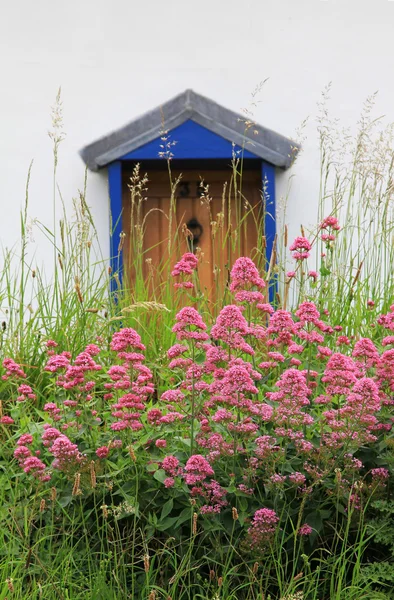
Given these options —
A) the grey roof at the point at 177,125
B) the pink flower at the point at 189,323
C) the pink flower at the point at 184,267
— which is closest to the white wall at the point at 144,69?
the grey roof at the point at 177,125

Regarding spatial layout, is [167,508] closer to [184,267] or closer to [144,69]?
[184,267]

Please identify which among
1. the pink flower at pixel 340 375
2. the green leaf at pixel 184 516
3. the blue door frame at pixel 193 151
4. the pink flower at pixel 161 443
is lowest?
the green leaf at pixel 184 516

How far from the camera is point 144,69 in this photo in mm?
7398

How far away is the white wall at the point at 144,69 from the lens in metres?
7.38

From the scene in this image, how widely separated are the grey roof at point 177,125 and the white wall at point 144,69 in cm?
11

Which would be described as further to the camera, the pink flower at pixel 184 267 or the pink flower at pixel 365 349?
the pink flower at pixel 184 267

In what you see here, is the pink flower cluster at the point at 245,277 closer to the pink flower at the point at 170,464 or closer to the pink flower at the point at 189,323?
the pink flower at the point at 189,323

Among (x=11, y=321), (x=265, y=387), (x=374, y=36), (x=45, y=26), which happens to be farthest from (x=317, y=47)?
(x=265, y=387)

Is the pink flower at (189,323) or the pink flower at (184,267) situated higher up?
the pink flower at (184,267)

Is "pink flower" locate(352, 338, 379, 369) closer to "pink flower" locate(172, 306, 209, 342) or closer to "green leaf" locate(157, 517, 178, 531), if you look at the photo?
"pink flower" locate(172, 306, 209, 342)

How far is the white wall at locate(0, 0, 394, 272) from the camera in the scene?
7.38 m

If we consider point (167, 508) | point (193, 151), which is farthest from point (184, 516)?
point (193, 151)

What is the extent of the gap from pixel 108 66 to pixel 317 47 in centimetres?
176

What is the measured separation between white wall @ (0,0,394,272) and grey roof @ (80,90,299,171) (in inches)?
4.2
